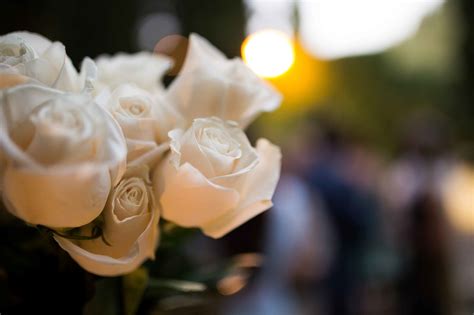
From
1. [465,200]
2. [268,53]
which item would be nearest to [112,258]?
[268,53]

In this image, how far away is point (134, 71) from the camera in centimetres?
50

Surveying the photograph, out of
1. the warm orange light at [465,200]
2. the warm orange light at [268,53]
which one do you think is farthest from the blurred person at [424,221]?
the warm orange light at [465,200]

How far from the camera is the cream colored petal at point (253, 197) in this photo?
0.40 m

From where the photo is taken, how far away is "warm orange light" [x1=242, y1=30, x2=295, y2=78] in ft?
7.01

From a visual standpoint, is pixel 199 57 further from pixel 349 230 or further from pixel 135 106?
pixel 349 230

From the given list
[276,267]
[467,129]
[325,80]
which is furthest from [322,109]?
[325,80]

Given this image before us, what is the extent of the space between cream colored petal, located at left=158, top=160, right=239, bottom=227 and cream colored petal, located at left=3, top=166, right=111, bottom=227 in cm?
6

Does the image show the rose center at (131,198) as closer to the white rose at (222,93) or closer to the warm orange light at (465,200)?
the white rose at (222,93)

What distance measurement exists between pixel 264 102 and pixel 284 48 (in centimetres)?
177

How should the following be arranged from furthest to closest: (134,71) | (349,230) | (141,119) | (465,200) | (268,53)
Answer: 1. (465,200)
2. (268,53)
3. (349,230)
4. (134,71)
5. (141,119)

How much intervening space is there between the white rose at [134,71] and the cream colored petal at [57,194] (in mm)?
177

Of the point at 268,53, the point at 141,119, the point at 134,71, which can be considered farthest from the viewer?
the point at 268,53

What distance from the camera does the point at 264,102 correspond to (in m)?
0.46

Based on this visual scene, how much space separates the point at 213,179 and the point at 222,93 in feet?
0.31
